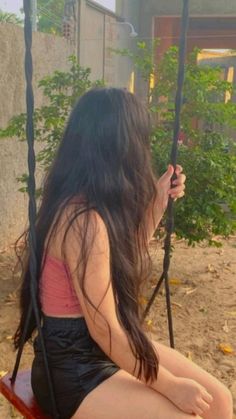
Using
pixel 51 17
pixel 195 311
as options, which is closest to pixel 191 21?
pixel 51 17

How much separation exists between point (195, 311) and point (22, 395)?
230cm

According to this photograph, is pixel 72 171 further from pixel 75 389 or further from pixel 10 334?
pixel 10 334

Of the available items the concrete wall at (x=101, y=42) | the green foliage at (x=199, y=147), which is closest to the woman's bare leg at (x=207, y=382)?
the green foliage at (x=199, y=147)

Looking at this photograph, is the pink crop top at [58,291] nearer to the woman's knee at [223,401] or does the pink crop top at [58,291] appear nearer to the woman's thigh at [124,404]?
the woman's thigh at [124,404]

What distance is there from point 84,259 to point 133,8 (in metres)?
7.46

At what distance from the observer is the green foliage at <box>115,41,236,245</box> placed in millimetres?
3705

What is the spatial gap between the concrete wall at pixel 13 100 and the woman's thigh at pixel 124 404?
3.33m

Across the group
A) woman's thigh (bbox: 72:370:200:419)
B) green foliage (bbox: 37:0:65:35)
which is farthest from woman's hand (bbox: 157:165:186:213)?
green foliage (bbox: 37:0:65:35)

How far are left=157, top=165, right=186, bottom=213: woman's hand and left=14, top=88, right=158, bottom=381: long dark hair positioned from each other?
25 centimetres

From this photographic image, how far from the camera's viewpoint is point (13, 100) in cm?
481

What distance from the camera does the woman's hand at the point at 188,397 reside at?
165cm

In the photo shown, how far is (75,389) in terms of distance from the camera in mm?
1671

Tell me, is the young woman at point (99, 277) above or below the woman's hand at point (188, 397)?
above

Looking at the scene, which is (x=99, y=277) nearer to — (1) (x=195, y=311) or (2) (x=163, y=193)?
(2) (x=163, y=193)
